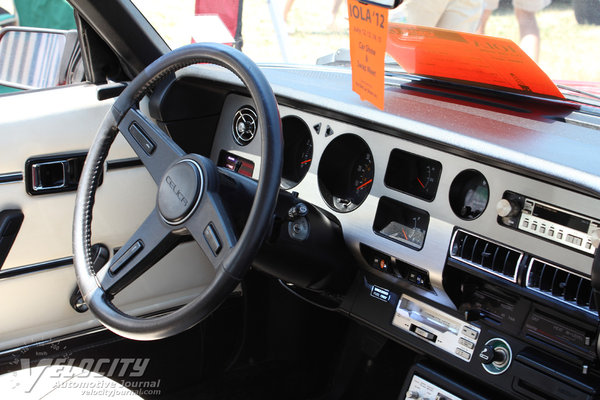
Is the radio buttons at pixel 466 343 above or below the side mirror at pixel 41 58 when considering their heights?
below

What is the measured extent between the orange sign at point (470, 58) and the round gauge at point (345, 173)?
28 cm

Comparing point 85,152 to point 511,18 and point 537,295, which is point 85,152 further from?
point 511,18

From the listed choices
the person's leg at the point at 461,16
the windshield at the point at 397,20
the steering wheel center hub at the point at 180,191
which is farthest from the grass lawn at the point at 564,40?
the steering wheel center hub at the point at 180,191

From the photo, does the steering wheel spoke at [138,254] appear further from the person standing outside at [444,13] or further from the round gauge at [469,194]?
the person standing outside at [444,13]

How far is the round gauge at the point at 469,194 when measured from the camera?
152 cm

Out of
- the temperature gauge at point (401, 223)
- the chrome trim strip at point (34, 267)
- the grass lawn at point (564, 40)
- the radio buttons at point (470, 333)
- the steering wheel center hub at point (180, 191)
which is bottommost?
the chrome trim strip at point (34, 267)

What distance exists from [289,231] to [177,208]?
1.10ft

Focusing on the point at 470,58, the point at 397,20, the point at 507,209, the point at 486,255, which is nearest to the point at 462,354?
the point at 486,255

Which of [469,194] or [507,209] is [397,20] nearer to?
[469,194]

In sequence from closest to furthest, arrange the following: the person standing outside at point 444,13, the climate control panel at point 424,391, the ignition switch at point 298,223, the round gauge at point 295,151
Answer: the ignition switch at point 298,223 < the climate control panel at point 424,391 < the round gauge at point 295,151 < the person standing outside at point 444,13

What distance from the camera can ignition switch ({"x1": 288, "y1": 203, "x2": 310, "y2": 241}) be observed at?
1.59 meters

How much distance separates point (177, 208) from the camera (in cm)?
143

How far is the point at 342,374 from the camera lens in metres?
2.37

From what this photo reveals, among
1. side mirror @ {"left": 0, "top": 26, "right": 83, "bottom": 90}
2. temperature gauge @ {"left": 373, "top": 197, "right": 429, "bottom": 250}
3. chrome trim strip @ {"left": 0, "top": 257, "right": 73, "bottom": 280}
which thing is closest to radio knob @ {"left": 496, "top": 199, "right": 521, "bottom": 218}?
temperature gauge @ {"left": 373, "top": 197, "right": 429, "bottom": 250}
